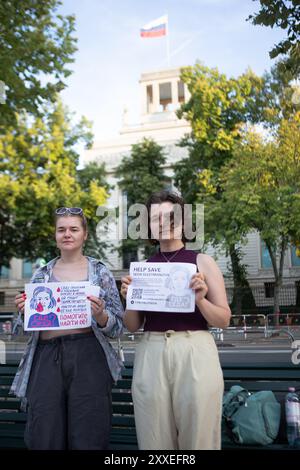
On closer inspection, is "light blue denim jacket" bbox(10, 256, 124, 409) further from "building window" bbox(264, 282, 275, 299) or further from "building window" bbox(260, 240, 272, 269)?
"building window" bbox(260, 240, 272, 269)

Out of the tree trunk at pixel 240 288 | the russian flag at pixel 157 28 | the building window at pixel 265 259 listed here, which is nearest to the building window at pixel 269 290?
the tree trunk at pixel 240 288

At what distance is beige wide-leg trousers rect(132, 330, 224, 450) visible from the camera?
2.13m

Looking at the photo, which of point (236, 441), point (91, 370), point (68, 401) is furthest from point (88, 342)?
point (236, 441)

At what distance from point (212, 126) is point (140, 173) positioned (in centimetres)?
706

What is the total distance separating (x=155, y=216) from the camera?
2449 millimetres

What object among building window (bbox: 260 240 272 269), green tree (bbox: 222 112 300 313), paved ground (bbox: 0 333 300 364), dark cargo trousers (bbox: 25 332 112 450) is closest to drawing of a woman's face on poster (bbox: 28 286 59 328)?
dark cargo trousers (bbox: 25 332 112 450)

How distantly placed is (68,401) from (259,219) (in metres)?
11.6

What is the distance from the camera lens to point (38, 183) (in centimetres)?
2131

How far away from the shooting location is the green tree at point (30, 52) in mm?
9188

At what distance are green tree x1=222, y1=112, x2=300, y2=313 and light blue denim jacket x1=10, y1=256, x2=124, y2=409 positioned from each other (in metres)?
7.20

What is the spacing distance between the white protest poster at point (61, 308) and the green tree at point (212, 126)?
1458 cm

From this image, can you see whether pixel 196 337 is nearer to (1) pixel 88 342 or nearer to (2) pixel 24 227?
(1) pixel 88 342

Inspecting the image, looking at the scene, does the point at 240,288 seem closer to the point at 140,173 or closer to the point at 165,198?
the point at 165,198

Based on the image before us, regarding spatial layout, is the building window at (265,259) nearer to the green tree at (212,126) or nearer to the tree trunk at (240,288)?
the tree trunk at (240,288)
